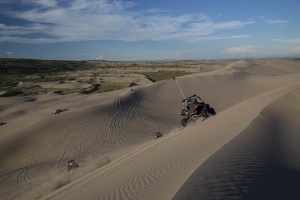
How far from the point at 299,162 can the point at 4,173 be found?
1195cm

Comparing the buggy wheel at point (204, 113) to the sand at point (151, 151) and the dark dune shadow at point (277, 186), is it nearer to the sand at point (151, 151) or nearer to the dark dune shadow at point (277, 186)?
the sand at point (151, 151)

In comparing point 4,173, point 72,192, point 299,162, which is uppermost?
point 299,162

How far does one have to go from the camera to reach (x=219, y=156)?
684 centimetres

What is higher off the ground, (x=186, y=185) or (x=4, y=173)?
(x=186, y=185)

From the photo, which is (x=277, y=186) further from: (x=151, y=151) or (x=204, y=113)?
(x=204, y=113)

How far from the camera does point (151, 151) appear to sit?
9.56 m

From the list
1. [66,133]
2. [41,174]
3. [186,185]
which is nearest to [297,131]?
[186,185]

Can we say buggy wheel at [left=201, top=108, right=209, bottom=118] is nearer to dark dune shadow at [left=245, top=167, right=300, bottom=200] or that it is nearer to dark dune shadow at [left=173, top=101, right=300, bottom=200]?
dark dune shadow at [left=173, top=101, right=300, bottom=200]

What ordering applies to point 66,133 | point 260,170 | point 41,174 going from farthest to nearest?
1. point 66,133
2. point 41,174
3. point 260,170

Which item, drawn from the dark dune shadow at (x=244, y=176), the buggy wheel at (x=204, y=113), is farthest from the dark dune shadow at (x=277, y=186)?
the buggy wheel at (x=204, y=113)

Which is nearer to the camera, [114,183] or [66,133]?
[114,183]

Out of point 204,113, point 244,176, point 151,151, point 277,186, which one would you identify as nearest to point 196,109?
point 204,113

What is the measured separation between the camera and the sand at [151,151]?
5.66 meters

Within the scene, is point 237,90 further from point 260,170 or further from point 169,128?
point 260,170
